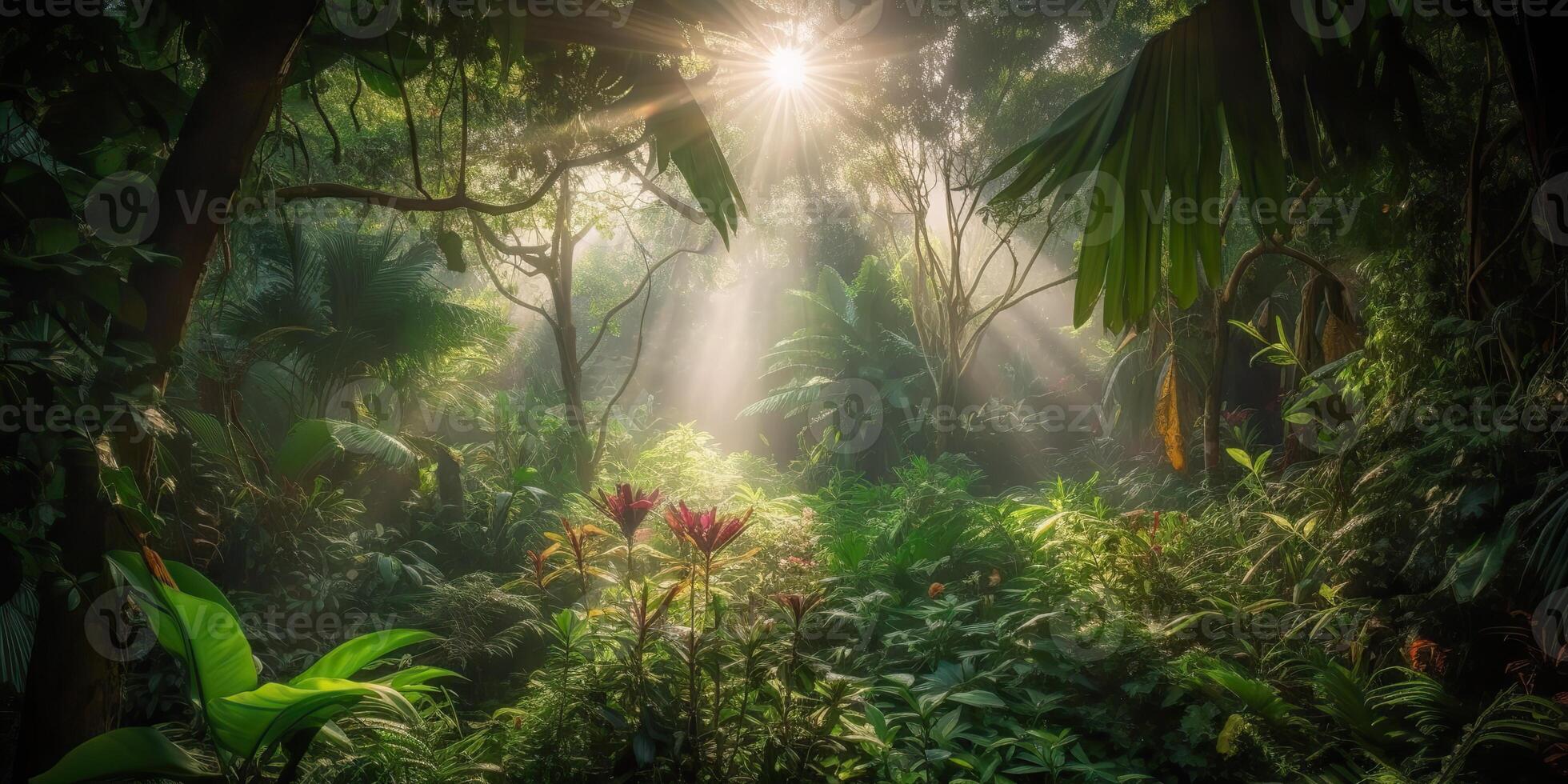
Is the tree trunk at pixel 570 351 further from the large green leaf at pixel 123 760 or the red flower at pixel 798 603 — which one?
the large green leaf at pixel 123 760

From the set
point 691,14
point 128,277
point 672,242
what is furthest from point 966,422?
point 672,242

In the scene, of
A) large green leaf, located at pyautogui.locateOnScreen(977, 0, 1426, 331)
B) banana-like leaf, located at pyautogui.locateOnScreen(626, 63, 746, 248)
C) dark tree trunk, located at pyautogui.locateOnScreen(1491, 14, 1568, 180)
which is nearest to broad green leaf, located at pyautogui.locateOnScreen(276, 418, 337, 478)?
banana-like leaf, located at pyautogui.locateOnScreen(626, 63, 746, 248)

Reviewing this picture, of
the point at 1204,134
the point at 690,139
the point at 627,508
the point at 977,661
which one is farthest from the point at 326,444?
the point at 1204,134

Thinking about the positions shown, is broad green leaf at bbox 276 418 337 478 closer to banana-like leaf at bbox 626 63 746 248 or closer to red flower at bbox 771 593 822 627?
banana-like leaf at bbox 626 63 746 248

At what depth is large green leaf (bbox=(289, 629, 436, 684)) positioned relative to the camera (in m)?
2.33

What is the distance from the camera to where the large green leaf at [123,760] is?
66.6 inches

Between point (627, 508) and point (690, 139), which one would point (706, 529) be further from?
point (690, 139)

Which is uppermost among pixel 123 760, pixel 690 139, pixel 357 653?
pixel 690 139

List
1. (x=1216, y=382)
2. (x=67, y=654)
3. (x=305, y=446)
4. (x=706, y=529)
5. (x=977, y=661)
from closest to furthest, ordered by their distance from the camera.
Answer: (x=67, y=654)
(x=706, y=529)
(x=977, y=661)
(x=1216, y=382)
(x=305, y=446)

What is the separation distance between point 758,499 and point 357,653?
14.5ft

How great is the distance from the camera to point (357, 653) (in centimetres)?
238

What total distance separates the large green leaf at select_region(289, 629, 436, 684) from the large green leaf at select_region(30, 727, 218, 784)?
1.29 feet

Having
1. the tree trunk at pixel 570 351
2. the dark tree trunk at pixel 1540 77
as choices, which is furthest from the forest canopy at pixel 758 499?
the tree trunk at pixel 570 351

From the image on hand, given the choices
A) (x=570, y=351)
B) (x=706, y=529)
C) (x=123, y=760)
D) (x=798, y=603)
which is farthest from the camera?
(x=570, y=351)
